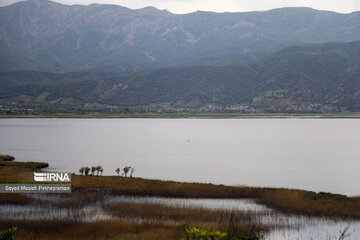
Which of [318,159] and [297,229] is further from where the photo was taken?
[318,159]

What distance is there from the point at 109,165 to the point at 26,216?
50049 millimetres

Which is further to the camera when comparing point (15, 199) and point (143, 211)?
point (15, 199)

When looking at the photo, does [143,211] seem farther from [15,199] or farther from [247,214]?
[15,199]

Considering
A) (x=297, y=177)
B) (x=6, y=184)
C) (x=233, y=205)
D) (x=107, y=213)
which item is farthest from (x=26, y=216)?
(x=297, y=177)

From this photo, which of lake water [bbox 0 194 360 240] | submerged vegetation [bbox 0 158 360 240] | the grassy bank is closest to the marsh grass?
submerged vegetation [bbox 0 158 360 240]

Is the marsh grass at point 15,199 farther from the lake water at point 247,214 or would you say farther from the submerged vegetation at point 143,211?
the lake water at point 247,214

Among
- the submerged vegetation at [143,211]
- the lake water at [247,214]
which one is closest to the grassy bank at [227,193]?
the submerged vegetation at [143,211]

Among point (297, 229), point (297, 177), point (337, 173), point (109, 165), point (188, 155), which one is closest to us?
point (297, 229)

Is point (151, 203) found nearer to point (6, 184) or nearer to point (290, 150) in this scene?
point (6, 184)

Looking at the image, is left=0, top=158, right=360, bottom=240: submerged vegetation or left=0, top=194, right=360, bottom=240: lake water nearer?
left=0, top=158, right=360, bottom=240: submerged vegetation

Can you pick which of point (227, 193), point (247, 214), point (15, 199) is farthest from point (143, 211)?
point (227, 193)

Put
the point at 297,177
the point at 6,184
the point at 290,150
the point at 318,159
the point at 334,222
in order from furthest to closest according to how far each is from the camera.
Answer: the point at 290,150, the point at 318,159, the point at 297,177, the point at 6,184, the point at 334,222

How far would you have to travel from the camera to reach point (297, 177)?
74125mm

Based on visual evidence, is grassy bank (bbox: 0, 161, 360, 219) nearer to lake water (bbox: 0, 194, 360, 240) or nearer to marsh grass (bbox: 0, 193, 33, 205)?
lake water (bbox: 0, 194, 360, 240)
